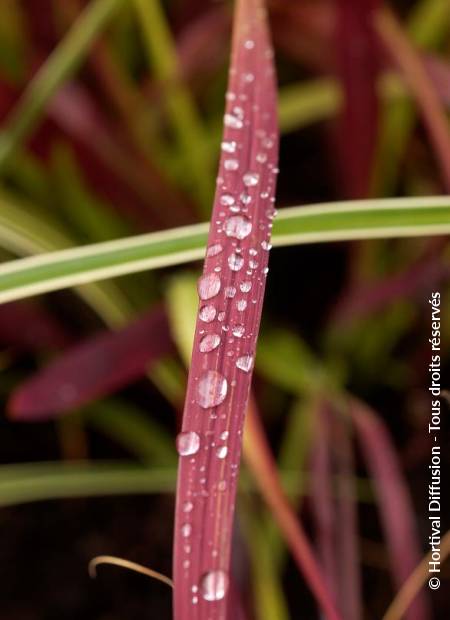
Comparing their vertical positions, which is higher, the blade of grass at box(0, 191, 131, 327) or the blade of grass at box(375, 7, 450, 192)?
the blade of grass at box(375, 7, 450, 192)

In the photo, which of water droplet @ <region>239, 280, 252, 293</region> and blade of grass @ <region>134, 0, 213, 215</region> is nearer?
water droplet @ <region>239, 280, 252, 293</region>

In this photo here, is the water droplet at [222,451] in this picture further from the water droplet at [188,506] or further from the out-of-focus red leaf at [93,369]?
the out-of-focus red leaf at [93,369]

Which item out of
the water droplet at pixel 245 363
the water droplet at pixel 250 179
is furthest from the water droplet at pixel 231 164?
the water droplet at pixel 245 363

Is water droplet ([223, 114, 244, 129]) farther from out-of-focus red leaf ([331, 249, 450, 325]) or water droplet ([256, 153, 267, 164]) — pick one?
out-of-focus red leaf ([331, 249, 450, 325])

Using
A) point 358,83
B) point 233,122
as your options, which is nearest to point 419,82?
point 358,83

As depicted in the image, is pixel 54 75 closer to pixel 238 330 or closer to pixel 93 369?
pixel 93 369

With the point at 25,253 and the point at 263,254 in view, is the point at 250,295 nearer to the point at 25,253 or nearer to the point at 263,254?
the point at 263,254

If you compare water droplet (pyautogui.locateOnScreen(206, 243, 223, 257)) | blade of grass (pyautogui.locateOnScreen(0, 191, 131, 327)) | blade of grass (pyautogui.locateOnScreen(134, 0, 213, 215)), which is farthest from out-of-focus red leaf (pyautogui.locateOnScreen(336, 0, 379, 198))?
water droplet (pyautogui.locateOnScreen(206, 243, 223, 257))
